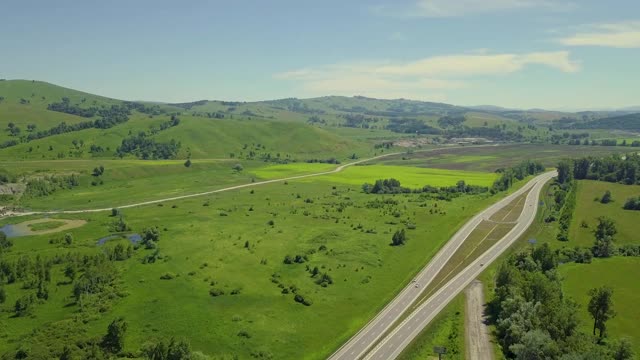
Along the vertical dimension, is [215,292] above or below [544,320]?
below

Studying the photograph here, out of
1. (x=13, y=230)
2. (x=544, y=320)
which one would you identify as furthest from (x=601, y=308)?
(x=13, y=230)

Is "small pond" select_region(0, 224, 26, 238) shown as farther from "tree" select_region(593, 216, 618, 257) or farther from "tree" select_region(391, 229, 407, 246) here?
"tree" select_region(593, 216, 618, 257)

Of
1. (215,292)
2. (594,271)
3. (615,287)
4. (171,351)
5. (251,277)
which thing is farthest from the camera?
(594,271)

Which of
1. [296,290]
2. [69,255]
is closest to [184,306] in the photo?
[296,290]

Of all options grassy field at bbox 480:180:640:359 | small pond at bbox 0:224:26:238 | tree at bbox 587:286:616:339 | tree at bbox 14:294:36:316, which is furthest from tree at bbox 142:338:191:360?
small pond at bbox 0:224:26:238

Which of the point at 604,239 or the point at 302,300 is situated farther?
the point at 604,239

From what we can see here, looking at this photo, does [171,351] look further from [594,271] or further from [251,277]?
[594,271]

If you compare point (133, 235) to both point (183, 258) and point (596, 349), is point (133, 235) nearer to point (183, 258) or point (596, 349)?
point (183, 258)
